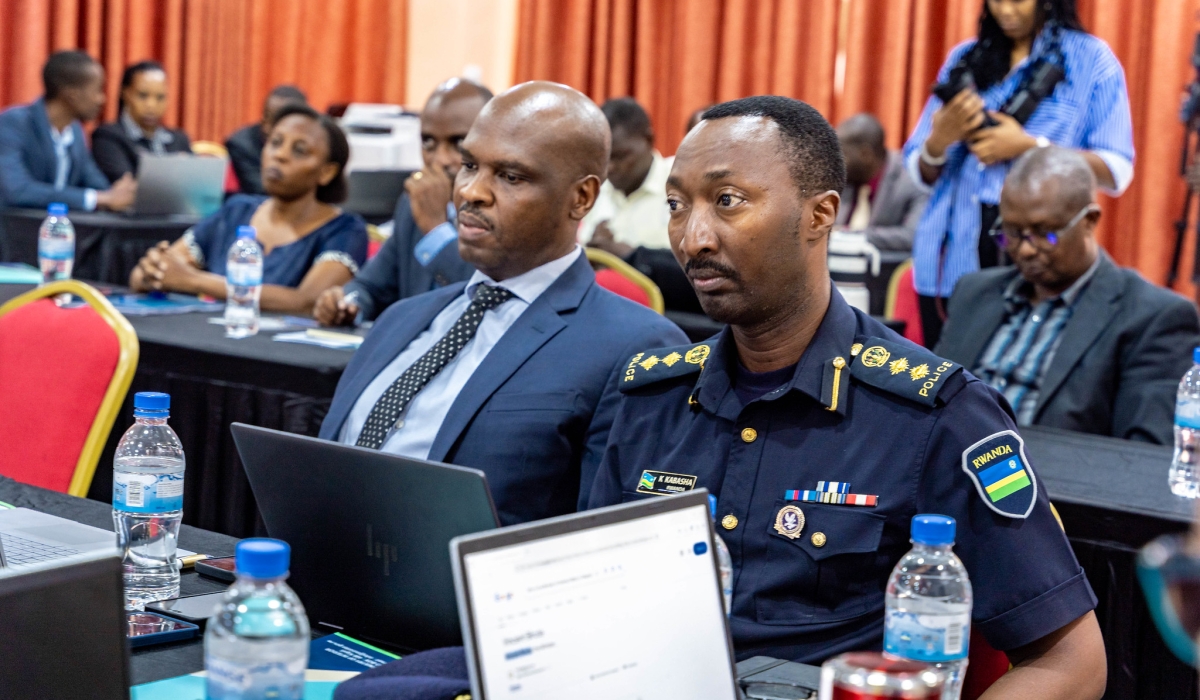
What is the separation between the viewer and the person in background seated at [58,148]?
610 centimetres

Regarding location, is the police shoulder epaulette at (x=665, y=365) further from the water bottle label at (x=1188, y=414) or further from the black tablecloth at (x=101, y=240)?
the black tablecloth at (x=101, y=240)

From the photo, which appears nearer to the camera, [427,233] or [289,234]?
[427,233]

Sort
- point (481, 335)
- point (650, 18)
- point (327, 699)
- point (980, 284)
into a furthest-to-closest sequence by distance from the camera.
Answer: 1. point (650, 18)
2. point (980, 284)
3. point (481, 335)
4. point (327, 699)

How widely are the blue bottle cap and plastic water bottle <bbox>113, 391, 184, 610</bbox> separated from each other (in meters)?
0.81

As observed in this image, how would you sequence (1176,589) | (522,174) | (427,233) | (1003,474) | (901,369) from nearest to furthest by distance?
(1176,589), (1003,474), (901,369), (522,174), (427,233)

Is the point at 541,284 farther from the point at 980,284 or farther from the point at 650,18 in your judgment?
the point at 650,18

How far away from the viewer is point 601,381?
74.0 inches

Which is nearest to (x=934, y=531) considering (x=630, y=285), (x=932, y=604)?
(x=932, y=604)

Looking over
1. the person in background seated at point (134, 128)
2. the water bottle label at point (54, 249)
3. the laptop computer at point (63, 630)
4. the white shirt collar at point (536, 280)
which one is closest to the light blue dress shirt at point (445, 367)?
the white shirt collar at point (536, 280)

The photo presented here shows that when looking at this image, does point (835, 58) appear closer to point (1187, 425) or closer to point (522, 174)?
point (1187, 425)

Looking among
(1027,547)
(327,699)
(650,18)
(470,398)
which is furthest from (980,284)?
(650,18)

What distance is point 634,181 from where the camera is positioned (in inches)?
195

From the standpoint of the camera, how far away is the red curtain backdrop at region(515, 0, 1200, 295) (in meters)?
6.20

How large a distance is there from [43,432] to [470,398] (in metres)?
0.76
